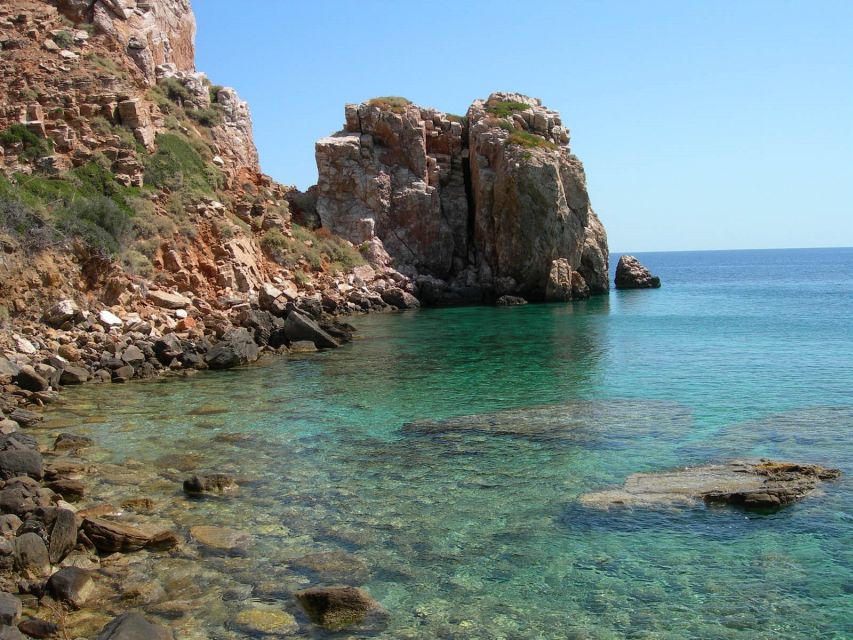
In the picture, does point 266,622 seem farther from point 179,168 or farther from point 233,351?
point 179,168

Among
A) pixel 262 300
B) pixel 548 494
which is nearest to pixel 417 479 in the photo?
pixel 548 494

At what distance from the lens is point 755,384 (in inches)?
923

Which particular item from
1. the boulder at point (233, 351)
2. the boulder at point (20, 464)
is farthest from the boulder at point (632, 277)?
the boulder at point (20, 464)

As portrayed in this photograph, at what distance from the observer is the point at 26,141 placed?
3441cm

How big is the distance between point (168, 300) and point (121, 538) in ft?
73.8

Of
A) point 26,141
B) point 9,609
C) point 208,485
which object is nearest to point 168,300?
point 26,141

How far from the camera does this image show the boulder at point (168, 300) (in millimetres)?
31605

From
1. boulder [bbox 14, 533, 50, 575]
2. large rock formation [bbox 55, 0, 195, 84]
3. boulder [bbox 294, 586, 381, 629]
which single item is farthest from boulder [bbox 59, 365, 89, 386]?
large rock formation [bbox 55, 0, 195, 84]

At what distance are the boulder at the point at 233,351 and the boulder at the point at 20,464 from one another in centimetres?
1396

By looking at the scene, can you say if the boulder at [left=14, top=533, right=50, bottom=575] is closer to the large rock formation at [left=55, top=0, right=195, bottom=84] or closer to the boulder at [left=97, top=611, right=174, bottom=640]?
the boulder at [left=97, top=611, right=174, bottom=640]

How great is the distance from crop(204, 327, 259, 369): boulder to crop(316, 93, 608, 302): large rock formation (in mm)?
27720

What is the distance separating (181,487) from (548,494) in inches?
267

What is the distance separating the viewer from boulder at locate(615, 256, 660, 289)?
248ft

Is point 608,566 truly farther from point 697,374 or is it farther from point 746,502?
point 697,374
